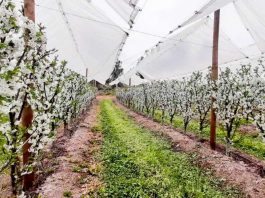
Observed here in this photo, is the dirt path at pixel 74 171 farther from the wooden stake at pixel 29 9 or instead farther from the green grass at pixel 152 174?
the wooden stake at pixel 29 9

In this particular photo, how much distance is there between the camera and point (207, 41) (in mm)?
14031

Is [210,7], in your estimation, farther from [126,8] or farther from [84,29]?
[84,29]

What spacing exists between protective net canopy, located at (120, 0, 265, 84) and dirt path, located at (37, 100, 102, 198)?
15.0 feet

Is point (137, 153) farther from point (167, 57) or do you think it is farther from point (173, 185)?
point (167, 57)

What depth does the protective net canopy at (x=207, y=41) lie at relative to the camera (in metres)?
9.58

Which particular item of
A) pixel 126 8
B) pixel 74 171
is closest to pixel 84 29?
pixel 126 8

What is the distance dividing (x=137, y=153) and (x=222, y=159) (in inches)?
104

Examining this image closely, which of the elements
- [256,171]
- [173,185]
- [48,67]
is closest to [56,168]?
[173,185]

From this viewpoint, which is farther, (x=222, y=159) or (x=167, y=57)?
(x=167, y=57)

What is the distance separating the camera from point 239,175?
29.1 ft

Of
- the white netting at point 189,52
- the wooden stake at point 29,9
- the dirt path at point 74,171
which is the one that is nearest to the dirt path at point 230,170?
the dirt path at point 74,171

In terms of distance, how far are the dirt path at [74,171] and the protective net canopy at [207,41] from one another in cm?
459

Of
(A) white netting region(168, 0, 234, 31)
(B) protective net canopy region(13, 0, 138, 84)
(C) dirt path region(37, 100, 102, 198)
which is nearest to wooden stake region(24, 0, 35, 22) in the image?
(B) protective net canopy region(13, 0, 138, 84)

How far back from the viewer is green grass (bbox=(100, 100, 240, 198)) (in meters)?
7.82
